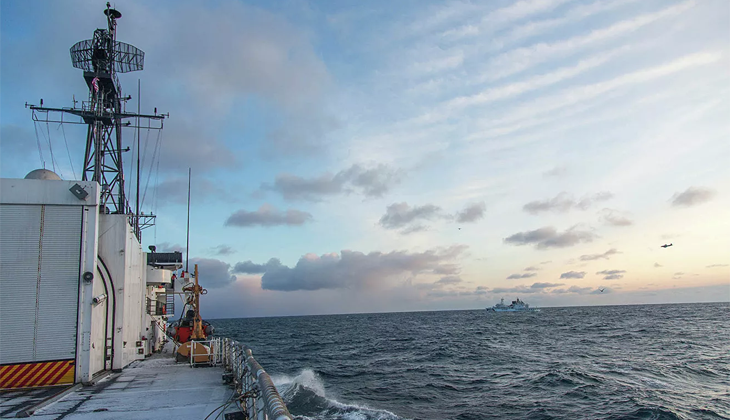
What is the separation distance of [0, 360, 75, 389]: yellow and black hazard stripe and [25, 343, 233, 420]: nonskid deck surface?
947 mm

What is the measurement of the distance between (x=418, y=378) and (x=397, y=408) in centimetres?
719

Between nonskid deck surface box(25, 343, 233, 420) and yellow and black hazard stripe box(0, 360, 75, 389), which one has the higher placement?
yellow and black hazard stripe box(0, 360, 75, 389)

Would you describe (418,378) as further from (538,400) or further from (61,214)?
(61,214)

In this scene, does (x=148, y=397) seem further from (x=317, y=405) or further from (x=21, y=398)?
(x=317, y=405)

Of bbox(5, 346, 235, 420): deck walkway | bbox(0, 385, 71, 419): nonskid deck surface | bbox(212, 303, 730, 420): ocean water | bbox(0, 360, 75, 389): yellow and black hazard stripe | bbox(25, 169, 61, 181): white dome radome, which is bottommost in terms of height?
bbox(212, 303, 730, 420): ocean water

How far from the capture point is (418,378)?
2614 cm

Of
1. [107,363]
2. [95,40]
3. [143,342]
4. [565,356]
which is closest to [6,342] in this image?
[107,363]

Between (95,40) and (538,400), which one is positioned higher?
(95,40)

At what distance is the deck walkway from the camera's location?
926cm

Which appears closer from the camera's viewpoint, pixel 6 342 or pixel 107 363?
pixel 6 342

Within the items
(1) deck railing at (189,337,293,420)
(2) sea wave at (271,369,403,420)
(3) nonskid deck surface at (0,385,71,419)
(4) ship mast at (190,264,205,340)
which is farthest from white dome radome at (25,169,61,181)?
(2) sea wave at (271,369,403,420)

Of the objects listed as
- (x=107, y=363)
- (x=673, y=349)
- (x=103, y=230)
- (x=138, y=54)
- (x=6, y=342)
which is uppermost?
(x=138, y=54)

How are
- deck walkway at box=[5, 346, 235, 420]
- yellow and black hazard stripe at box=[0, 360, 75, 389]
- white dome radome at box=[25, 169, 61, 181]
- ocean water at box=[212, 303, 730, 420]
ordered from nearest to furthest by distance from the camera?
deck walkway at box=[5, 346, 235, 420] < yellow and black hazard stripe at box=[0, 360, 75, 389] < white dome radome at box=[25, 169, 61, 181] < ocean water at box=[212, 303, 730, 420]

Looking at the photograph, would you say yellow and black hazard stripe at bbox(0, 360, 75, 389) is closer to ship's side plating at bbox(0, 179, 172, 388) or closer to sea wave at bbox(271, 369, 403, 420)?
ship's side plating at bbox(0, 179, 172, 388)
